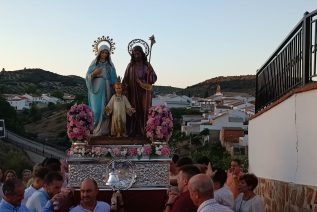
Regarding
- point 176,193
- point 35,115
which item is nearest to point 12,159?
point 176,193

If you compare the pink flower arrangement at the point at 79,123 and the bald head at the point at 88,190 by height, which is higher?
the pink flower arrangement at the point at 79,123

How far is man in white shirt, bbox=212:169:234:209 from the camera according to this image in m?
7.16

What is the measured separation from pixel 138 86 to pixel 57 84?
6707 inches

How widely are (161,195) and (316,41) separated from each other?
345cm

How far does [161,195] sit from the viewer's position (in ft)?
33.2

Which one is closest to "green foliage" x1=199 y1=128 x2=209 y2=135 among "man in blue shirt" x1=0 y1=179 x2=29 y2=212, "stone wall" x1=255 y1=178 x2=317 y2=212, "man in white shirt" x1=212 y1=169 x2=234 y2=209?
"stone wall" x1=255 y1=178 x2=317 y2=212

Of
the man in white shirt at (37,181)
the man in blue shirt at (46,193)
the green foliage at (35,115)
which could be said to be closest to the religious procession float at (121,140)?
the man in white shirt at (37,181)

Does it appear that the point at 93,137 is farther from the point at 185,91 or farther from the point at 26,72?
the point at 26,72

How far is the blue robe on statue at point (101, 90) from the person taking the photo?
11438 mm

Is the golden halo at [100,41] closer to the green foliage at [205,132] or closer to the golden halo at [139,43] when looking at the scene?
the golden halo at [139,43]

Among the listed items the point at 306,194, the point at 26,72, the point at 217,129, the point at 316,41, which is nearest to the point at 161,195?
the point at 306,194

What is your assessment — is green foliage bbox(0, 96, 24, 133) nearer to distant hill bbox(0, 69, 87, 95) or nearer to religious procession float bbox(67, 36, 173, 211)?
religious procession float bbox(67, 36, 173, 211)

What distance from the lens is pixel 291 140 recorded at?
382 inches

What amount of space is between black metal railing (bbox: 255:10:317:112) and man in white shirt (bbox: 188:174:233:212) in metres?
4.24
